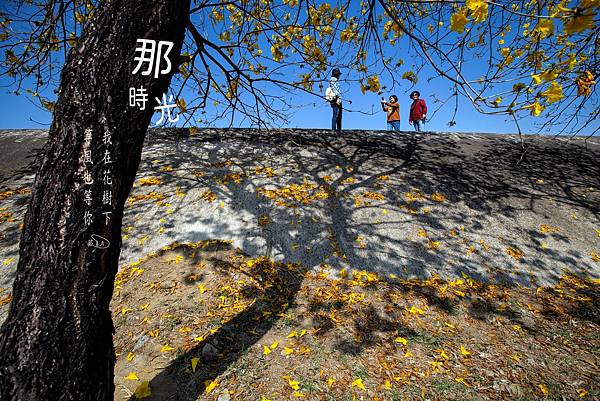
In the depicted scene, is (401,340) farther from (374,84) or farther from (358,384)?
(374,84)

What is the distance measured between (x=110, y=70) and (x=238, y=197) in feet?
12.2

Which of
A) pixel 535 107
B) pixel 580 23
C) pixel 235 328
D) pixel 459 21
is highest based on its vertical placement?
pixel 459 21

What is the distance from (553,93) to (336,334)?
2.56 meters

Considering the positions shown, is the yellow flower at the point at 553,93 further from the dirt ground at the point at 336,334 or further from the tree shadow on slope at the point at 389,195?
the tree shadow on slope at the point at 389,195

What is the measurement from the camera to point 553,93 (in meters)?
1.49

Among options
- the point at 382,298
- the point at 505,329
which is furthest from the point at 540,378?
the point at 382,298

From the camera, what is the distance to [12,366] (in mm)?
1438

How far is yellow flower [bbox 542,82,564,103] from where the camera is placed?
1.48 m

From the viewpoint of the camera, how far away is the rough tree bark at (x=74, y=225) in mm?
1457

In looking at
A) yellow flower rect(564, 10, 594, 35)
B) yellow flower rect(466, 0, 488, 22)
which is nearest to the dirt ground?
yellow flower rect(564, 10, 594, 35)

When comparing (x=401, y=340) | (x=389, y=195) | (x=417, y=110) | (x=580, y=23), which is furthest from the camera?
(x=417, y=110)

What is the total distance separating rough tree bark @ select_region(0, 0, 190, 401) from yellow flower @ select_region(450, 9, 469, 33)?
166cm

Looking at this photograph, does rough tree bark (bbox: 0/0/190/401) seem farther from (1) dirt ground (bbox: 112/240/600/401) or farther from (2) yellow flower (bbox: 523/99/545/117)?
(2) yellow flower (bbox: 523/99/545/117)

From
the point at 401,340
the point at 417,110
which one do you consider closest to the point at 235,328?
the point at 401,340
